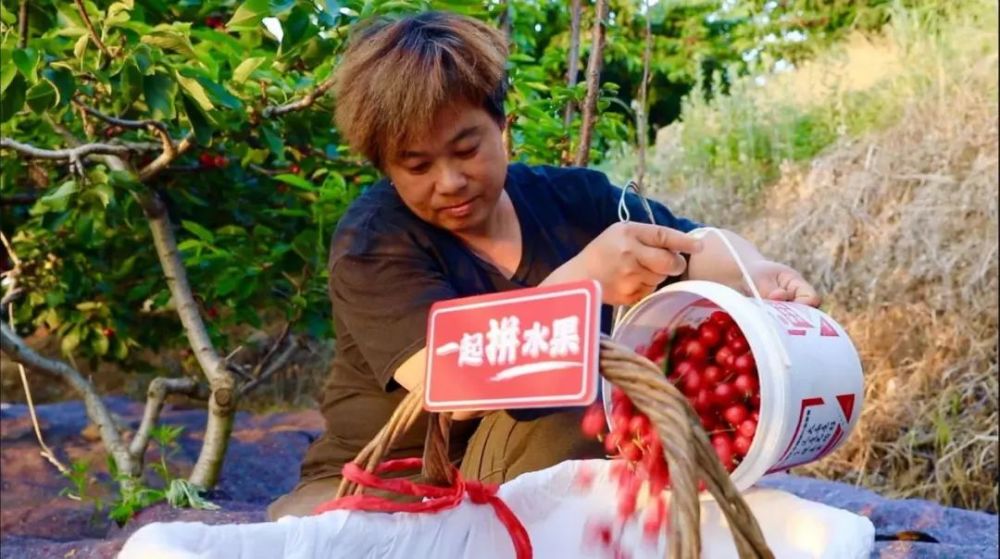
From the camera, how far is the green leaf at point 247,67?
1.74 metres

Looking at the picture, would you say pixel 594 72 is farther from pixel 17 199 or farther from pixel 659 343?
pixel 17 199

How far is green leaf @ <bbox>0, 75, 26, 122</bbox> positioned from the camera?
1.66 meters

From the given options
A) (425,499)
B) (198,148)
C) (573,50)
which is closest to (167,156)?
(198,148)

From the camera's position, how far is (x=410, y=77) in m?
1.28

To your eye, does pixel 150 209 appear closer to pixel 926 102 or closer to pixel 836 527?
pixel 836 527

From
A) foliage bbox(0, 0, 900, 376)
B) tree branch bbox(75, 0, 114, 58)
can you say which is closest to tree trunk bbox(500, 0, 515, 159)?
foliage bbox(0, 0, 900, 376)

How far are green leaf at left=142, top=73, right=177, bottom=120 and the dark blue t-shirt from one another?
0.36 metres

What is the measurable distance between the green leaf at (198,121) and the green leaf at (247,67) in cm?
9

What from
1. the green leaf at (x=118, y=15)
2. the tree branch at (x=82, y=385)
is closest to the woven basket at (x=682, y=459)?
the green leaf at (x=118, y=15)

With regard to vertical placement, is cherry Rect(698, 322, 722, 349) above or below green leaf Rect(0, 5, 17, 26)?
below

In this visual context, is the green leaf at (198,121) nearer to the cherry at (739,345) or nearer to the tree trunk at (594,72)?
the tree trunk at (594,72)

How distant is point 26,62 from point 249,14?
356mm

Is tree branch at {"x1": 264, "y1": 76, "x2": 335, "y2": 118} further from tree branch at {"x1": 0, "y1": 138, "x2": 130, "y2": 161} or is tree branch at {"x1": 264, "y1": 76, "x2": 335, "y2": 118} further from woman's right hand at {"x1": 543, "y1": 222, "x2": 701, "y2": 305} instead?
woman's right hand at {"x1": 543, "y1": 222, "x2": 701, "y2": 305}

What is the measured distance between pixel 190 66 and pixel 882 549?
1.33 metres
